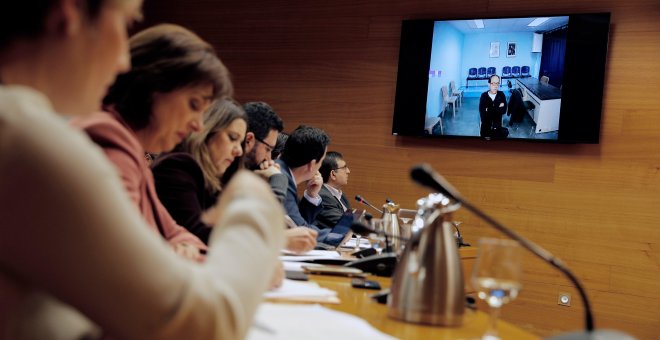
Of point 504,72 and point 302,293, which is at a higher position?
point 504,72

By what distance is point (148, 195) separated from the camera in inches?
68.7

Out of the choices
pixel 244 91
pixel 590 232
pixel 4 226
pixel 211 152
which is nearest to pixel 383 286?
pixel 211 152

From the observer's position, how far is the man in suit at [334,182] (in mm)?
4898

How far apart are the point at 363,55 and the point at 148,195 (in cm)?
405

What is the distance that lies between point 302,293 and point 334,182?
361 cm

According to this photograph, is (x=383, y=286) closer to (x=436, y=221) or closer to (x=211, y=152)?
(x=436, y=221)

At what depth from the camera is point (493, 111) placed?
201 inches

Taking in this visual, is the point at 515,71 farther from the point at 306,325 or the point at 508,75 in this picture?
the point at 306,325

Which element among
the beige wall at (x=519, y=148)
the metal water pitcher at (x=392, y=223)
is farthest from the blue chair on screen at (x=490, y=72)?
the metal water pitcher at (x=392, y=223)

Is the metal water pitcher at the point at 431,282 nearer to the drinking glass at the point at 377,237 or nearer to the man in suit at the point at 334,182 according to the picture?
the drinking glass at the point at 377,237

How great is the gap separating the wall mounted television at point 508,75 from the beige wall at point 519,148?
0.11m

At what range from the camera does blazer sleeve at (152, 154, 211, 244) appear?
230cm

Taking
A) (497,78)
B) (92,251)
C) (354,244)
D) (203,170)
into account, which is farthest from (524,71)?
(92,251)

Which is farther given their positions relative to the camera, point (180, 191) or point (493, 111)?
point (493, 111)
